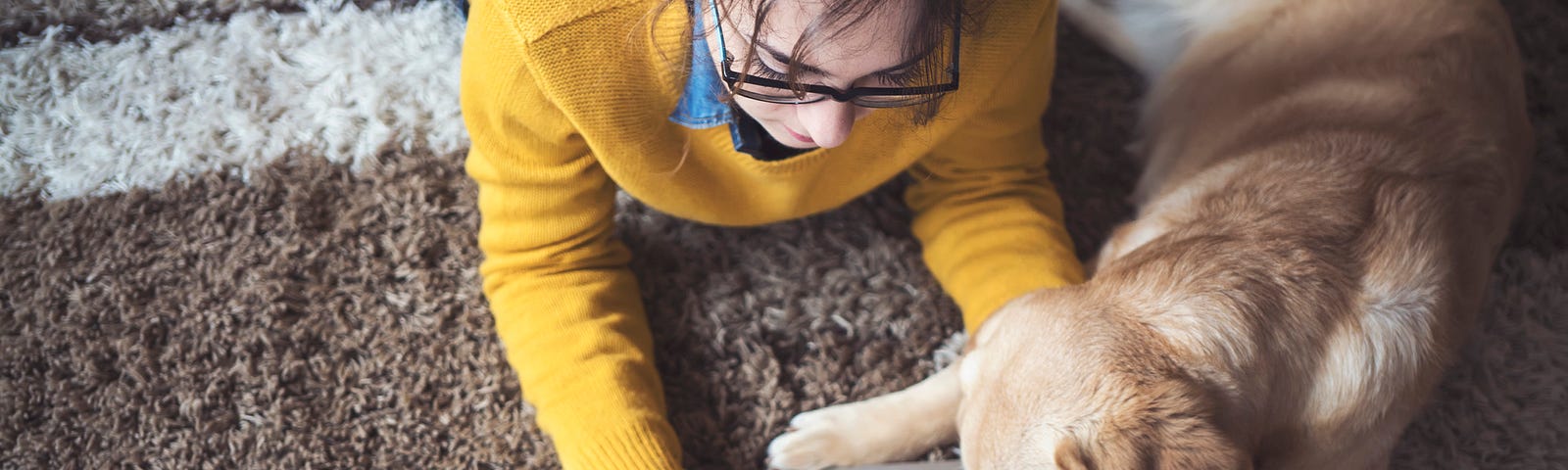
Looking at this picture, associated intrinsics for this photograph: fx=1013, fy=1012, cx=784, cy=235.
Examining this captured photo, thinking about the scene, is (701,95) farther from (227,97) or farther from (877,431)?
(227,97)

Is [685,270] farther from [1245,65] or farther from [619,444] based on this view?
[1245,65]

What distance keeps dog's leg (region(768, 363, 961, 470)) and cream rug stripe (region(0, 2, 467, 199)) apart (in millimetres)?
735

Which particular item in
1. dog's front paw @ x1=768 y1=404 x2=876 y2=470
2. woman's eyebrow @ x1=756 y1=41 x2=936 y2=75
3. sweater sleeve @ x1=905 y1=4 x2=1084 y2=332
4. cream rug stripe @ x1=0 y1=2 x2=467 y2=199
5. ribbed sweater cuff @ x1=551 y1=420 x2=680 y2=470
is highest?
woman's eyebrow @ x1=756 y1=41 x2=936 y2=75

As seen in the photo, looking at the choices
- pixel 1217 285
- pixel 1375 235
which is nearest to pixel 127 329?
pixel 1217 285

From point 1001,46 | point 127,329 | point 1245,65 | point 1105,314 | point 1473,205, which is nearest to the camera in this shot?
point 1105,314

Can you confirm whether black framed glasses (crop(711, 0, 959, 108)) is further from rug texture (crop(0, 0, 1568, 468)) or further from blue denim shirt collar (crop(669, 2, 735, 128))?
rug texture (crop(0, 0, 1568, 468))

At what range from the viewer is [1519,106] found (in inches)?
57.3

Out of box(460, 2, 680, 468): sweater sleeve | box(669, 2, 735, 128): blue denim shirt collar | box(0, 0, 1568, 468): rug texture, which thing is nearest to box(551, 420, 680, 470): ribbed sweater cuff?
box(460, 2, 680, 468): sweater sleeve

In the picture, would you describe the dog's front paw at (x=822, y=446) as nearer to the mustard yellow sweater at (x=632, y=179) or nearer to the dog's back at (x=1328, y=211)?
the mustard yellow sweater at (x=632, y=179)

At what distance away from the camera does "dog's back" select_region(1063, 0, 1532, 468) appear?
1020 millimetres

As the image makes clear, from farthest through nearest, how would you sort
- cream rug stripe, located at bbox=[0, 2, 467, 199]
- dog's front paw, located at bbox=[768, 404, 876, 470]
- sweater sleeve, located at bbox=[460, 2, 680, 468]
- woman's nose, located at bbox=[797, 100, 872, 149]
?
cream rug stripe, located at bbox=[0, 2, 467, 199], dog's front paw, located at bbox=[768, 404, 876, 470], sweater sleeve, located at bbox=[460, 2, 680, 468], woman's nose, located at bbox=[797, 100, 872, 149]

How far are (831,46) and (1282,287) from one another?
0.56 metres

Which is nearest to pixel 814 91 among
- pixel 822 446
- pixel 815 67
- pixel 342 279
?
pixel 815 67

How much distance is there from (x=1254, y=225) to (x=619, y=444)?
789 mm
